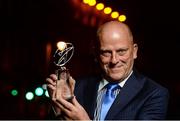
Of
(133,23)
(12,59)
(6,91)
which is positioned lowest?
(6,91)

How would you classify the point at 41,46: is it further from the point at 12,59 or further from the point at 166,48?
the point at 166,48

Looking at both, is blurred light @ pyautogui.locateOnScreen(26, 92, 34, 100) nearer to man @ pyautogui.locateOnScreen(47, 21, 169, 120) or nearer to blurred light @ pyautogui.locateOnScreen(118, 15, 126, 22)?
blurred light @ pyautogui.locateOnScreen(118, 15, 126, 22)

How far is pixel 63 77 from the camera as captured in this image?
8.04ft

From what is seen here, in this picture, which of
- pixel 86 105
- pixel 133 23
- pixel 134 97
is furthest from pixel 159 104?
pixel 133 23

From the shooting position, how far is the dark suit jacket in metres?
2.54

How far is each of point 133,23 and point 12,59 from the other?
142cm

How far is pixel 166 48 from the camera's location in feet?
19.2

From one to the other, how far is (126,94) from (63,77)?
36 centimetres

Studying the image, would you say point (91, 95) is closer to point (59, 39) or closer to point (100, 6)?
point (100, 6)

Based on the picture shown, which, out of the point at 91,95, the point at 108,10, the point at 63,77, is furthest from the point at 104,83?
the point at 108,10

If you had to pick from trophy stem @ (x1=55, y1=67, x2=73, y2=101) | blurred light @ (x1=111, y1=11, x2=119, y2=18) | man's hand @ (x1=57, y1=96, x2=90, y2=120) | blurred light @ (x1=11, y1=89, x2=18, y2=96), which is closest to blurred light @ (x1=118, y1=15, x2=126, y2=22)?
blurred light @ (x1=111, y1=11, x2=119, y2=18)

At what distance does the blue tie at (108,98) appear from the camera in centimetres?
260

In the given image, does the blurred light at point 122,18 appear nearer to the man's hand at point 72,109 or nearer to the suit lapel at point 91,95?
the suit lapel at point 91,95

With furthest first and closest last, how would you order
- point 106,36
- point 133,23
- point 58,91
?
point 133,23, point 106,36, point 58,91
